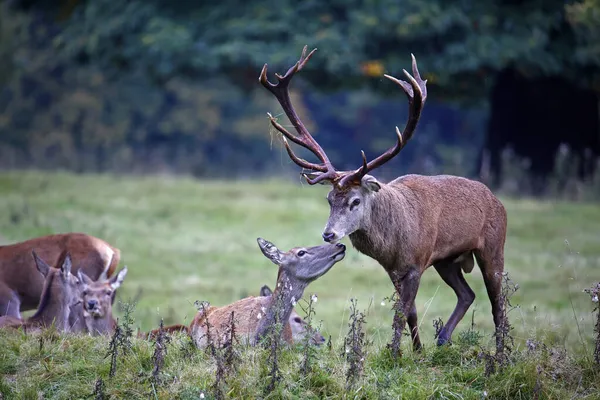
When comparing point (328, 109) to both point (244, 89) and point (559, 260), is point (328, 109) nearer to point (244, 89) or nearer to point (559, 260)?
point (244, 89)

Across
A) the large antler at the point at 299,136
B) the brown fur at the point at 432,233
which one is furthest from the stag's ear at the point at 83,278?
the brown fur at the point at 432,233

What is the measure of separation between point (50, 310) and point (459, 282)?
3.61 meters

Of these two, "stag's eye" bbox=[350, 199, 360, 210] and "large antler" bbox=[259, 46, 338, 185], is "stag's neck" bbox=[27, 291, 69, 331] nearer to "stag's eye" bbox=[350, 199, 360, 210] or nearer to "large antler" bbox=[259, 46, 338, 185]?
"large antler" bbox=[259, 46, 338, 185]

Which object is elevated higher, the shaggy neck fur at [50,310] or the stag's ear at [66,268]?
the stag's ear at [66,268]

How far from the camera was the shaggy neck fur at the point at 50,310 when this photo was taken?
917cm

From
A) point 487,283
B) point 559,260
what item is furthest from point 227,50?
point 487,283

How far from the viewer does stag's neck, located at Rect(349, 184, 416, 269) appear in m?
7.82

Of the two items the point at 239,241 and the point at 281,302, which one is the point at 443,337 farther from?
the point at 239,241

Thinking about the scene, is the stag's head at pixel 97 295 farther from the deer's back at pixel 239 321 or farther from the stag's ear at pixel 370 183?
the stag's ear at pixel 370 183

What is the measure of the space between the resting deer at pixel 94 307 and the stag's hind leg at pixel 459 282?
308 centimetres

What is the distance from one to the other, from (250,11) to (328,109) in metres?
21.4

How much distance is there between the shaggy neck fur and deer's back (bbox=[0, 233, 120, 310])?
1219mm

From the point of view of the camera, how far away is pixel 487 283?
840 cm

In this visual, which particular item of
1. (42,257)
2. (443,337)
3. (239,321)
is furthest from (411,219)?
(42,257)
